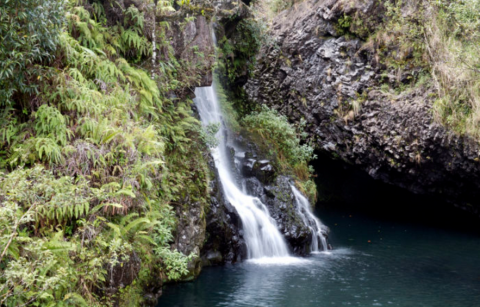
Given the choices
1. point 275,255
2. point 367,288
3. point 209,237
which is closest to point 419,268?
A: point 367,288

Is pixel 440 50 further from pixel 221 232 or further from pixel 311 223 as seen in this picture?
pixel 221 232

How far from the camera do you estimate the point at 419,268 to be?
11969 mm

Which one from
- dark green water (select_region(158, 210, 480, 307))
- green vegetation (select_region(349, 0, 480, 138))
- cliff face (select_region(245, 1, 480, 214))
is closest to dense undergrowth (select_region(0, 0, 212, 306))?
dark green water (select_region(158, 210, 480, 307))

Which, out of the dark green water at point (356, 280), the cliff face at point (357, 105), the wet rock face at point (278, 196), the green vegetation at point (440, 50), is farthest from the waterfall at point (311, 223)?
the green vegetation at point (440, 50)

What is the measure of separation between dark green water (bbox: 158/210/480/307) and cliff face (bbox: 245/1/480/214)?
2962mm

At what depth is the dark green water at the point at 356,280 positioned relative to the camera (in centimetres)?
905

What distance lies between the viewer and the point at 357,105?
16938 millimetres

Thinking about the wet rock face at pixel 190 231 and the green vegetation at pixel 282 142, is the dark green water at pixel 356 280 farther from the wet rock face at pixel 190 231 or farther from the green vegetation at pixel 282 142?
the green vegetation at pixel 282 142

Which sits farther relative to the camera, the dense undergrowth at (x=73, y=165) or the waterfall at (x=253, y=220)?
the waterfall at (x=253, y=220)

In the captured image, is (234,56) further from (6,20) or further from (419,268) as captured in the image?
(6,20)

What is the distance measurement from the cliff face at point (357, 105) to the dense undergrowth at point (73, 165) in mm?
10617

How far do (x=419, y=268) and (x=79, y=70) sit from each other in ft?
36.0

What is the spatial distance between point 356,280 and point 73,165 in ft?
26.0

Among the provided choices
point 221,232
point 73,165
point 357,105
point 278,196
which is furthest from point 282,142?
point 73,165
